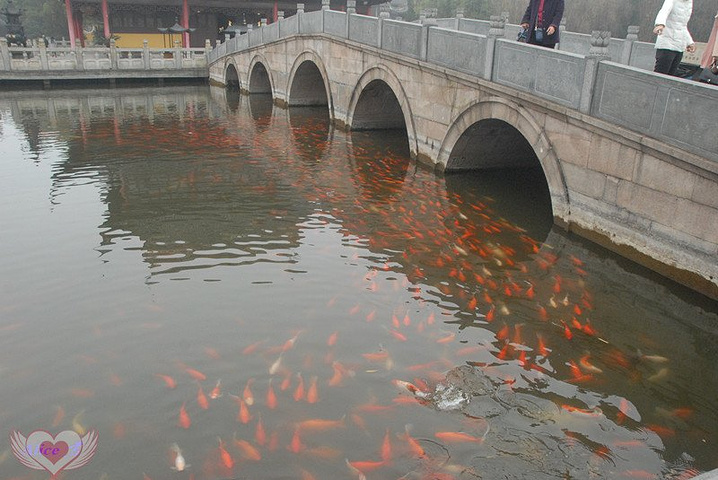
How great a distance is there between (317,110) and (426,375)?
16.9 m

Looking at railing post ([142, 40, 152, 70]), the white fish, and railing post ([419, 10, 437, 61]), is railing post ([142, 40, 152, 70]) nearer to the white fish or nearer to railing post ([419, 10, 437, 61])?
railing post ([419, 10, 437, 61])

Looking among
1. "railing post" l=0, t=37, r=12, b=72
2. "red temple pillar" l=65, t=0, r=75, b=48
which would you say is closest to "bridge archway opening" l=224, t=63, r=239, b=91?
"red temple pillar" l=65, t=0, r=75, b=48

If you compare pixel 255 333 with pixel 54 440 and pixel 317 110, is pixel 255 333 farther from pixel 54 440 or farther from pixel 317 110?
pixel 317 110

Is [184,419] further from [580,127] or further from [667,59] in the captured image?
[667,59]

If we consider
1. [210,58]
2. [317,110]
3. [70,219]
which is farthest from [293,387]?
[210,58]

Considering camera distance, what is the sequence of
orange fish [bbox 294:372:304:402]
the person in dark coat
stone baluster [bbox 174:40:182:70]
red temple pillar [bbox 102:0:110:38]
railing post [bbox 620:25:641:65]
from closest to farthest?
1. orange fish [bbox 294:372:304:402]
2. the person in dark coat
3. railing post [bbox 620:25:641:65]
4. stone baluster [bbox 174:40:182:70]
5. red temple pillar [bbox 102:0:110:38]

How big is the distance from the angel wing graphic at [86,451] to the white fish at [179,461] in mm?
603

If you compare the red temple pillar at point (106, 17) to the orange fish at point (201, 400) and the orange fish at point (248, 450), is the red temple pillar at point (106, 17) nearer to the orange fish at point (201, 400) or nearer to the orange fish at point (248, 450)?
the orange fish at point (201, 400)

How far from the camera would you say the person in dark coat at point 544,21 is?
978 cm

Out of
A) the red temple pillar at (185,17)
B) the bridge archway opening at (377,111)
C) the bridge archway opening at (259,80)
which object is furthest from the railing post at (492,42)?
the red temple pillar at (185,17)

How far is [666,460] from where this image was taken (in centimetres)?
448

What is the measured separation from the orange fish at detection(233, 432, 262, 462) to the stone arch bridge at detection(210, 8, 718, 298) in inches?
208

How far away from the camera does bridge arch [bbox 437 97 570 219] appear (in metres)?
8.86

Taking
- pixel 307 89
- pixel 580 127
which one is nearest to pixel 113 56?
pixel 307 89
